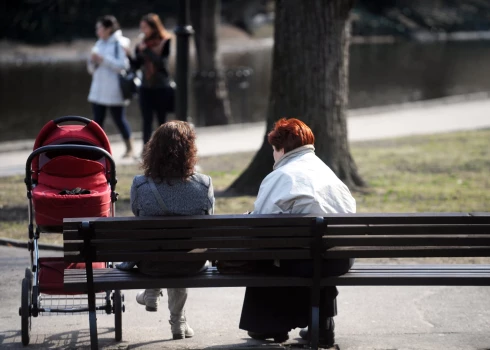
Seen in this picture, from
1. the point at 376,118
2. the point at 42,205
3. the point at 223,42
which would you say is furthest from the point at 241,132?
the point at 223,42

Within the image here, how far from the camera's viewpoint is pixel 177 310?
5.41m

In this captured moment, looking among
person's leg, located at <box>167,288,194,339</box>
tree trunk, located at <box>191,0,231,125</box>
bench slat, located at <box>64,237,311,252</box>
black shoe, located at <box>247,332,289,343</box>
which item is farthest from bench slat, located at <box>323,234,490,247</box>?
tree trunk, located at <box>191,0,231,125</box>

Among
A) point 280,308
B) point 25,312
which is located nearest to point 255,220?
point 280,308

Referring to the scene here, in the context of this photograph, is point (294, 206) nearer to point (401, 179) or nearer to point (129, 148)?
point (401, 179)

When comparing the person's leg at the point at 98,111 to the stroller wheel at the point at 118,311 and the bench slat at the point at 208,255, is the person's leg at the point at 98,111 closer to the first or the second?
the stroller wheel at the point at 118,311

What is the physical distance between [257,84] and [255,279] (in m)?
24.4

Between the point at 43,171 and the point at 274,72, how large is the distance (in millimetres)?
4468

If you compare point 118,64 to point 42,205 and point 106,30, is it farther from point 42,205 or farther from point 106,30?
point 42,205

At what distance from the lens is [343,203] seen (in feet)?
16.8

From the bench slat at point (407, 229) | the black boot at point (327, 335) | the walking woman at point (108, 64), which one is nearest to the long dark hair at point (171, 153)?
the bench slat at point (407, 229)

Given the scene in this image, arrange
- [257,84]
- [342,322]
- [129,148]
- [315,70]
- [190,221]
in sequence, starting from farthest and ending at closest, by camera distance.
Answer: [257,84], [129,148], [315,70], [342,322], [190,221]

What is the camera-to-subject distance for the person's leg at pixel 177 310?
212 inches

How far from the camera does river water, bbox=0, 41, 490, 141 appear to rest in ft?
70.9

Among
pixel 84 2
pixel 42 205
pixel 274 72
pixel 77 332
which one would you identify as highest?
pixel 84 2
